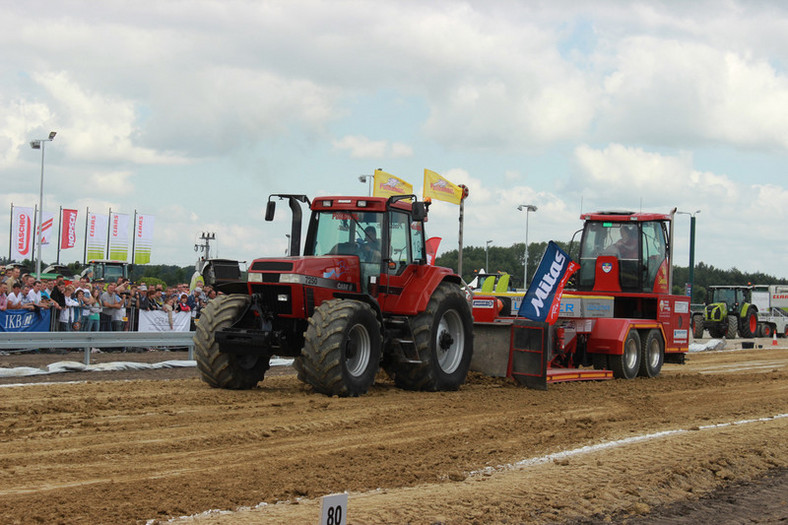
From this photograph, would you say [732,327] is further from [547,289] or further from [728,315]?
[547,289]

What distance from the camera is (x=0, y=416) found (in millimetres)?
8922

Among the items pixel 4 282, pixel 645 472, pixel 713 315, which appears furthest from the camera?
pixel 713 315

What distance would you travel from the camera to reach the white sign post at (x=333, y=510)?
3932 mm

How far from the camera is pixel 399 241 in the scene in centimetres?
1216

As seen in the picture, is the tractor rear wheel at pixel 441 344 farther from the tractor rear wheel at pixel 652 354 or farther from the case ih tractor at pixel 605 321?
the tractor rear wheel at pixel 652 354

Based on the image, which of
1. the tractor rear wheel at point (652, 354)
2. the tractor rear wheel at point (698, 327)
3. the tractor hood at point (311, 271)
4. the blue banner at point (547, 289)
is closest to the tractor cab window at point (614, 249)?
the tractor rear wheel at point (652, 354)

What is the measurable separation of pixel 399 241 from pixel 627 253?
664 centimetres

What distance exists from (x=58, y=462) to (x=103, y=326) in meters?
12.2

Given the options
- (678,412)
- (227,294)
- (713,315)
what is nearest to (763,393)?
(678,412)

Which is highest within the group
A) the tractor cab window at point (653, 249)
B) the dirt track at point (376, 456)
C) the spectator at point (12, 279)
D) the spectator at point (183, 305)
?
the tractor cab window at point (653, 249)

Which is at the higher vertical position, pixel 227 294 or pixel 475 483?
pixel 227 294

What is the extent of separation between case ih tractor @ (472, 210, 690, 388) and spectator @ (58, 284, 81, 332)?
8.33 m

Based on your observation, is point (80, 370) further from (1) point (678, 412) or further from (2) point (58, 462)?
(1) point (678, 412)

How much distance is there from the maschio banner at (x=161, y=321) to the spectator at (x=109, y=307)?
0.71 m
